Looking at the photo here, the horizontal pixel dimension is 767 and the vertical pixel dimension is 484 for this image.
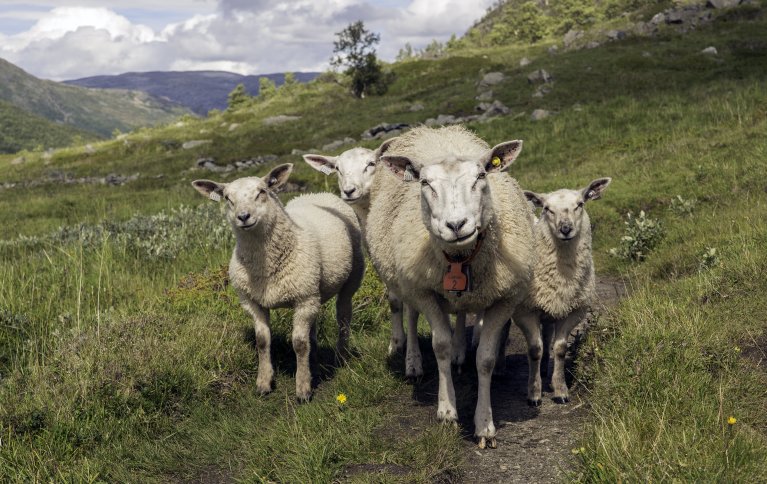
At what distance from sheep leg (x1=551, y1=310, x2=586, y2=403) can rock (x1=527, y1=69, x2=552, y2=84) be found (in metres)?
25.0

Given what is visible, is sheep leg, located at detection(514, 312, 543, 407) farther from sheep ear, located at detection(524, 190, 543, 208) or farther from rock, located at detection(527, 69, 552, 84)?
rock, located at detection(527, 69, 552, 84)

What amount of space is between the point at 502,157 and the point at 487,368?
5.85 ft

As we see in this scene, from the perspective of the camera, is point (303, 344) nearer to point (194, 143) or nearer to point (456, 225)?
point (456, 225)

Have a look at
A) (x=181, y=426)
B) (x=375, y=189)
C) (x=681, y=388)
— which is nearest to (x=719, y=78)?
(x=375, y=189)

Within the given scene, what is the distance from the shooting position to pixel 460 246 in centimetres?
454

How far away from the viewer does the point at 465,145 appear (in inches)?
254

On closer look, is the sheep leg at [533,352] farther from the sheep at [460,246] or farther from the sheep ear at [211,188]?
the sheep ear at [211,188]

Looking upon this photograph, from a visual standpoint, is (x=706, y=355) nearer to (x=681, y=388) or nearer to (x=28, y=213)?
(x=681, y=388)

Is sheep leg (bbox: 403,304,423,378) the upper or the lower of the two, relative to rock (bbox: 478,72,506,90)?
lower

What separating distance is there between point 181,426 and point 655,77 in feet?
82.2

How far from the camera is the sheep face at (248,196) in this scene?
6.48m

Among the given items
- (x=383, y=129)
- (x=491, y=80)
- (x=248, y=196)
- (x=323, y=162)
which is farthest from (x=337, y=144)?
(x=248, y=196)

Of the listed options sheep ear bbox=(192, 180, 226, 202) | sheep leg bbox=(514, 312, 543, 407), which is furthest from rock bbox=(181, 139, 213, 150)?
sheep leg bbox=(514, 312, 543, 407)

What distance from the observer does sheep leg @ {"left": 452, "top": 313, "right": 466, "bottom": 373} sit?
669 centimetres
